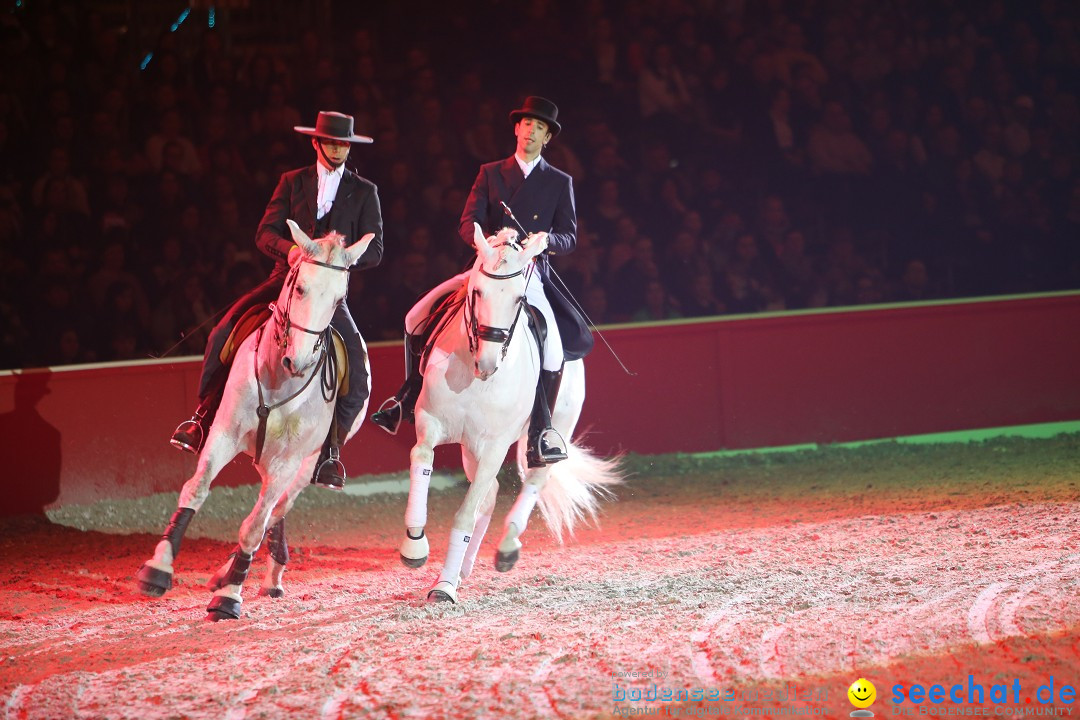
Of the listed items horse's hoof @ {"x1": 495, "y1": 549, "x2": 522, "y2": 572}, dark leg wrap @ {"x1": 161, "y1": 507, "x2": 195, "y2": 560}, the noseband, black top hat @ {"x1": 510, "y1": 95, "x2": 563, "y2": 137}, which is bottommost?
horse's hoof @ {"x1": 495, "y1": 549, "x2": 522, "y2": 572}

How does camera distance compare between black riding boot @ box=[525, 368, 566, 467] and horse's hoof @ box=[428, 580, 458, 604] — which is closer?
horse's hoof @ box=[428, 580, 458, 604]

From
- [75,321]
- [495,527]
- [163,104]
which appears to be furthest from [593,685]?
[163,104]

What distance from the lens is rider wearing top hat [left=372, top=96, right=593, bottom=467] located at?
6559mm

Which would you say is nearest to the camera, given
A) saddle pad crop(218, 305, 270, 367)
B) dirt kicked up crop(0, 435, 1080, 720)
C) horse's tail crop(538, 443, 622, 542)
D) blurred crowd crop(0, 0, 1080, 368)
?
dirt kicked up crop(0, 435, 1080, 720)

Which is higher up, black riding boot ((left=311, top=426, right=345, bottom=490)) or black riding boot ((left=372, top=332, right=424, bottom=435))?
black riding boot ((left=372, top=332, right=424, bottom=435))

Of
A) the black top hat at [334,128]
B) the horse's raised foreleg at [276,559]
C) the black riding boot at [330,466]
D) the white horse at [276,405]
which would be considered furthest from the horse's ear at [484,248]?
the horse's raised foreleg at [276,559]

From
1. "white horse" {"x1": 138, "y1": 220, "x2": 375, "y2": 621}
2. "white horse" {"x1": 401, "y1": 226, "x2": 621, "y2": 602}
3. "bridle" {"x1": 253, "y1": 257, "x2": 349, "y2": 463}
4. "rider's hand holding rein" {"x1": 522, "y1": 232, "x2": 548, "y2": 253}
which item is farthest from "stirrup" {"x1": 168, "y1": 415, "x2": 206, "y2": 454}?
"rider's hand holding rein" {"x1": 522, "y1": 232, "x2": 548, "y2": 253}

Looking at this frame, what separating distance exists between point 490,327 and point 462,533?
120 cm

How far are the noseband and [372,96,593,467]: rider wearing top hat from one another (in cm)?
77

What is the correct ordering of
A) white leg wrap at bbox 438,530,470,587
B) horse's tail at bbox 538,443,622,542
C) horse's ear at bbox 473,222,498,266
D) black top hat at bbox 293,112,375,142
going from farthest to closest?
horse's tail at bbox 538,443,622,542 → black top hat at bbox 293,112,375,142 → white leg wrap at bbox 438,530,470,587 → horse's ear at bbox 473,222,498,266

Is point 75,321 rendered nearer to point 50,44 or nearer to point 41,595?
point 50,44

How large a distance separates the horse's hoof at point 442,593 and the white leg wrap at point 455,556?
0.04 meters

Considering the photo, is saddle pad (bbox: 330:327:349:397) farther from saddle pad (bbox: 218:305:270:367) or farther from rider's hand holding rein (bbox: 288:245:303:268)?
rider's hand holding rein (bbox: 288:245:303:268)

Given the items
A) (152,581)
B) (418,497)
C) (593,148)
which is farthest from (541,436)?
(593,148)
